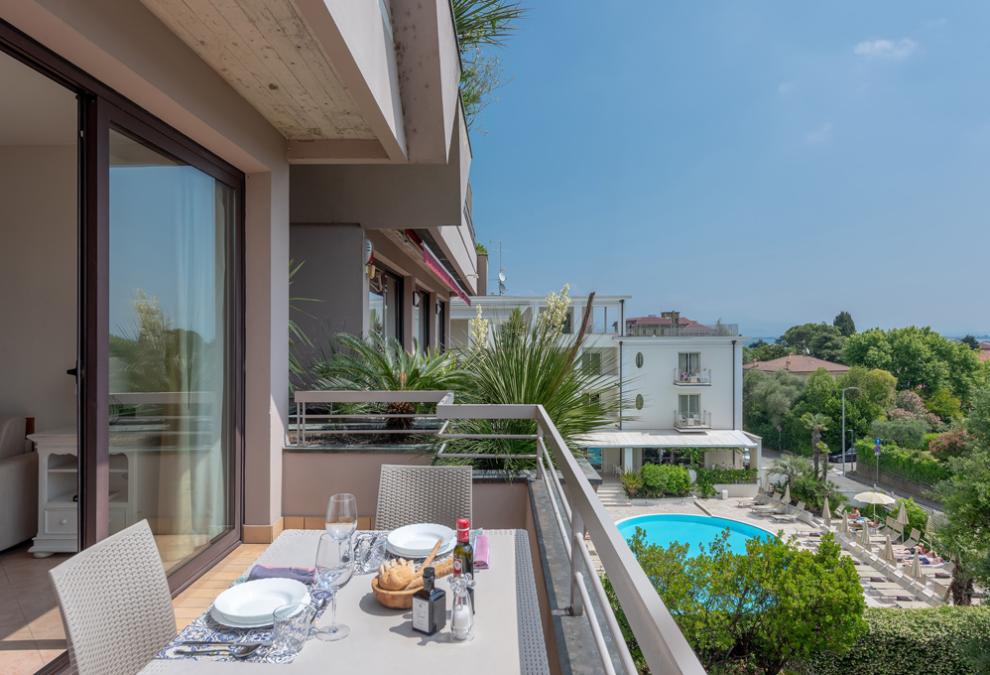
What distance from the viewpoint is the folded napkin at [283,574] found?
5.10ft

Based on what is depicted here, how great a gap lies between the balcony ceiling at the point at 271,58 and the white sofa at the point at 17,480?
1955mm

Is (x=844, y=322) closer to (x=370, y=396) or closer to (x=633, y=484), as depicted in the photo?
(x=633, y=484)

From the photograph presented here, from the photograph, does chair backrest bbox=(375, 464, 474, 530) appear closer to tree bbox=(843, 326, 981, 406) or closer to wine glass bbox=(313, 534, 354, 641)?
wine glass bbox=(313, 534, 354, 641)

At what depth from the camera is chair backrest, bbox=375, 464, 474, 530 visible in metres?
2.49

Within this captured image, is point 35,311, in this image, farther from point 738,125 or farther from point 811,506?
point 738,125

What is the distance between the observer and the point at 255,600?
1401 millimetres

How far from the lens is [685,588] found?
855 cm

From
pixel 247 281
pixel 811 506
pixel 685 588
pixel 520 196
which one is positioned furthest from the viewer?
pixel 520 196

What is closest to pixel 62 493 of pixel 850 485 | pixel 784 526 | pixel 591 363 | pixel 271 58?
pixel 271 58

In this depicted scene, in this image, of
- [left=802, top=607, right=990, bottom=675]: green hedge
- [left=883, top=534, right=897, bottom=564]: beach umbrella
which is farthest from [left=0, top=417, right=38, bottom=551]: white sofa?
[left=883, top=534, right=897, bottom=564]: beach umbrella

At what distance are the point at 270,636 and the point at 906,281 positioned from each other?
137134 millimetres

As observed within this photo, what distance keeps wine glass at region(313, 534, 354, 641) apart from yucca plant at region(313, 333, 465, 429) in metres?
2.89

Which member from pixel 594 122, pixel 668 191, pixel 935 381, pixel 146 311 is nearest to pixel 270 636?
pixel 146 311

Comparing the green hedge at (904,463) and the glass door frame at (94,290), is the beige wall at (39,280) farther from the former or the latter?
the green hedge at (904,463)
